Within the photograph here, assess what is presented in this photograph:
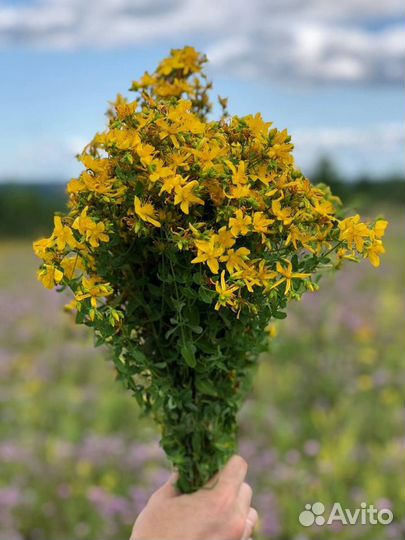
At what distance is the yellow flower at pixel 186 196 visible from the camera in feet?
3.70

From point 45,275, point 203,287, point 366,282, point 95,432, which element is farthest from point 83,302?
point 366,282

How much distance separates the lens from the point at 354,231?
1.23 m

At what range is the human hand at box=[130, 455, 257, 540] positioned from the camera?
4.60 feet

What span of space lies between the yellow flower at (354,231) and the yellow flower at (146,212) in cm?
35

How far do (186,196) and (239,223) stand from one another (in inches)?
4.1

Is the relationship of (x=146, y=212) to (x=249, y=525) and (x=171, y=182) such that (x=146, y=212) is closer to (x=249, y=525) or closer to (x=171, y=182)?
(x=171, y=182)

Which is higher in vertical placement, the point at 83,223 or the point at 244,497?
the point at 83,223

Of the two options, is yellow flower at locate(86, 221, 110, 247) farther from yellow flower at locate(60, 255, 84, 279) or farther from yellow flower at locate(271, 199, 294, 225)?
yellow flower at locate(271, 199, 294, 225)

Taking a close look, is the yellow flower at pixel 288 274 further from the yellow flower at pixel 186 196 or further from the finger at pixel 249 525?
the finger at pixel 249 525

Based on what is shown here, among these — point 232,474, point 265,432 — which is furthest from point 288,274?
point 265,432

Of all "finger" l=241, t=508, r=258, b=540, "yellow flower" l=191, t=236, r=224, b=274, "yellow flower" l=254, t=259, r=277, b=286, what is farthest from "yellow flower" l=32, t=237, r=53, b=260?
"finger" l=241, t=508, r=258, b=540

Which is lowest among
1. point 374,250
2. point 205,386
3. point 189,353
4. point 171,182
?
point 205,386

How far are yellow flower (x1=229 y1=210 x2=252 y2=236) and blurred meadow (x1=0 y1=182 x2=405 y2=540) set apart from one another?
1.91 ft

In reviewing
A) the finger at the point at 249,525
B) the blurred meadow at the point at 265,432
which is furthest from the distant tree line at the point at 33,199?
the finger at the point at 249,525
